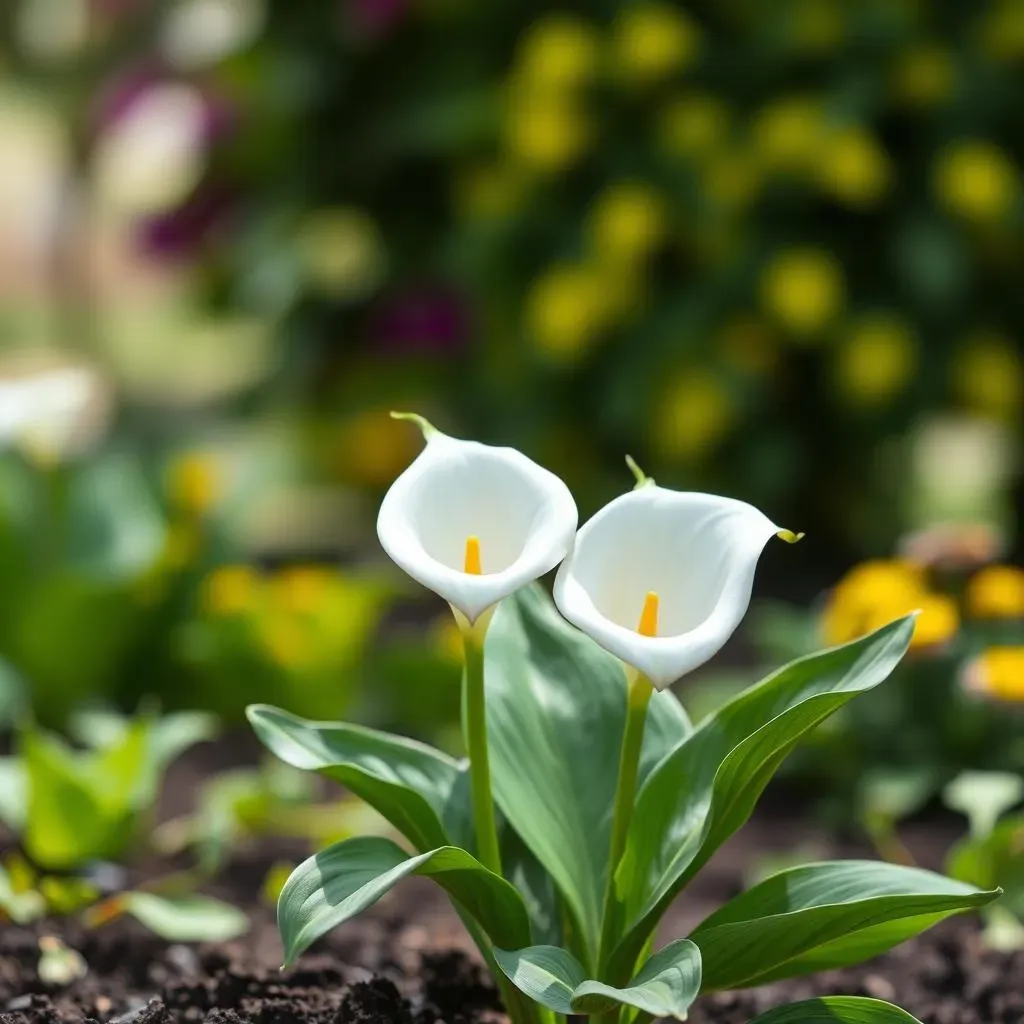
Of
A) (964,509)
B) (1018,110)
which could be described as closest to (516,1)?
(1018,110)

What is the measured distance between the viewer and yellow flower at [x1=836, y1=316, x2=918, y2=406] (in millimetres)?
2930

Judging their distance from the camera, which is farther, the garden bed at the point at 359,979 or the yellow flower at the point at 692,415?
the yellow flower at the point at 692,415

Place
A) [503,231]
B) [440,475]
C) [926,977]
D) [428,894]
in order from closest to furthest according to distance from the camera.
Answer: [440,475], [926,977], [428,894], [503,231]

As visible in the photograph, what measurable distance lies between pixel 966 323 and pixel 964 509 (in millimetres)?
723

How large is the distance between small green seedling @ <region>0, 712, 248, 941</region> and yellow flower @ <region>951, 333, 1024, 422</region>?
192 cm

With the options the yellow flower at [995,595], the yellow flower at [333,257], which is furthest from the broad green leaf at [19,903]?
the yellow flower at [333,257]

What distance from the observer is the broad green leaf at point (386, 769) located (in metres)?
1.12

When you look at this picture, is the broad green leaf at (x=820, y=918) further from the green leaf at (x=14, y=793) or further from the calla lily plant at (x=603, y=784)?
the green leaf at (x=14, y=793)

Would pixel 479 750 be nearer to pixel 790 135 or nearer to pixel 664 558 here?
pixel 664 558

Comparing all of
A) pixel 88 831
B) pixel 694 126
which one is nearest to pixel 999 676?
pixel 88 831

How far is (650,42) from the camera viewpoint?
2.99m

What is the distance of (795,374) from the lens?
3223 millimetres

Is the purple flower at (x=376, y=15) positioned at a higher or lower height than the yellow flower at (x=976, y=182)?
higher

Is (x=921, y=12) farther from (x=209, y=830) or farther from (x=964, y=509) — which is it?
(x=209, y=830)
